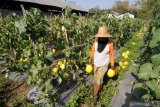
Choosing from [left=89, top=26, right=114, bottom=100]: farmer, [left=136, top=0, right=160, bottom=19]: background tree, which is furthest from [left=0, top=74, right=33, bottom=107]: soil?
[left=136, top=0, right=160, bottom=19]: background tree

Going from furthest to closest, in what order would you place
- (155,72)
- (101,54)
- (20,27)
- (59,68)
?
(59,68), (101,54), (20,27), (155,72)

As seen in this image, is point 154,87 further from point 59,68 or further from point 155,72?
point 59,68

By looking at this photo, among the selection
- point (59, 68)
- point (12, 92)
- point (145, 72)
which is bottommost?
point (12, 92)

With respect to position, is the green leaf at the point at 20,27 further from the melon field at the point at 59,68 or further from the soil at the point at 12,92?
the soil at the point at 12,92

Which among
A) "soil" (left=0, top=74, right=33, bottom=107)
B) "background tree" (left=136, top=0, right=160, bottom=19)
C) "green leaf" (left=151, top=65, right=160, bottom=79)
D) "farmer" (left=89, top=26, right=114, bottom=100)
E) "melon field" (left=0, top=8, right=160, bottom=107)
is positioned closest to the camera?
"green leaf" (left=151, top=65, right=160, bottom=79)

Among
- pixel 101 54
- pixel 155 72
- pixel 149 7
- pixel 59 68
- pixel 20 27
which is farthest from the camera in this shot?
pixel 149 7

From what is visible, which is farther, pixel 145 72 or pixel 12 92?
pixel 12 92

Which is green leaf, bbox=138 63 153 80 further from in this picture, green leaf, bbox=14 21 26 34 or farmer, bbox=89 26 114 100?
farmer, bbox=89 26 114 100

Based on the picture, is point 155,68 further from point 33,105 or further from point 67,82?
point 67,82

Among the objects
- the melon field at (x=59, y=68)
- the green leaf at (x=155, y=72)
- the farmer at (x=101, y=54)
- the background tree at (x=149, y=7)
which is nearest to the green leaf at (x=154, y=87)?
the melon field at (x=59, y=68)

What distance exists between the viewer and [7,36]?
9.11 m

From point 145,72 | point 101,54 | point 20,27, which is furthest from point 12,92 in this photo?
point 145,72

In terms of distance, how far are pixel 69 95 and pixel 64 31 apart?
7.39 ft

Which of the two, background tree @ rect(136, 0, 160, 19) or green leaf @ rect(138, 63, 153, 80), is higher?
green leaf @ rect(138, 63, 153, 80)
